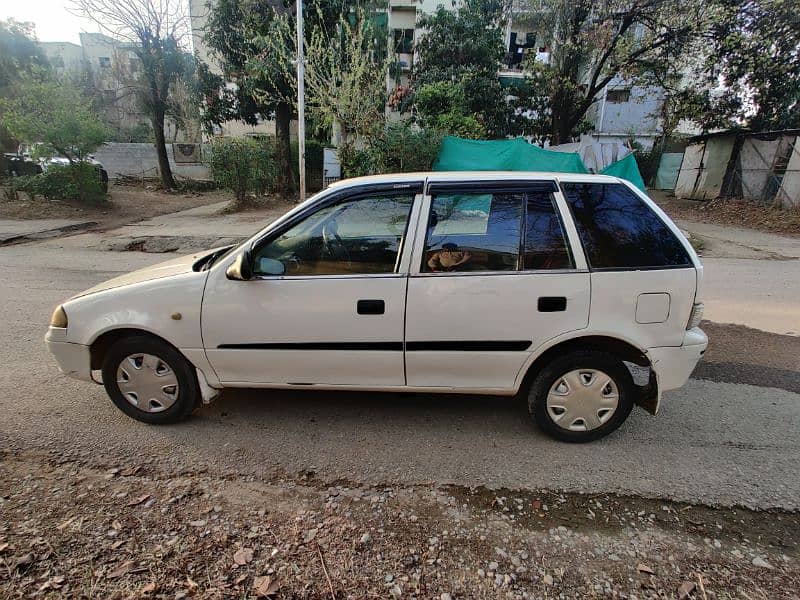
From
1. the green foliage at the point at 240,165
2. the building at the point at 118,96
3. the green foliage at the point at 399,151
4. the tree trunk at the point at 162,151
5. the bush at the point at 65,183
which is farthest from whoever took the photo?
the building at the point at 118,96

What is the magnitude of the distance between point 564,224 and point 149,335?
278 centimetres

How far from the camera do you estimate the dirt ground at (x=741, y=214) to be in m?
12.8

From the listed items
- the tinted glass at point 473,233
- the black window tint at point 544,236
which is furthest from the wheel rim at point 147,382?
the black window tint at point 544,236

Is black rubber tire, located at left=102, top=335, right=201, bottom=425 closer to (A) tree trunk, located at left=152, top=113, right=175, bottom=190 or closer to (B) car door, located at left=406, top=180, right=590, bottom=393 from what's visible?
(B) car door, located at left=406, top=180, right=590, bottom=393

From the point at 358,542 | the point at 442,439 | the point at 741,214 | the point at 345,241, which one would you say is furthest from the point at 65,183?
the point at 741,214

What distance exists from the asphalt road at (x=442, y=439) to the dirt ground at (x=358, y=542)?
0.14 m

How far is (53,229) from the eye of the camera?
1170 cm

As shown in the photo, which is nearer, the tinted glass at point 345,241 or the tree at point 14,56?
the tinted glass at point 345,241

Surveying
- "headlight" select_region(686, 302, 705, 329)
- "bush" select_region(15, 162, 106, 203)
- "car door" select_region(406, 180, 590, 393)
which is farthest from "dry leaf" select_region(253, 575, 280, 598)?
"bush" select_region(15, 162, 106, 203)

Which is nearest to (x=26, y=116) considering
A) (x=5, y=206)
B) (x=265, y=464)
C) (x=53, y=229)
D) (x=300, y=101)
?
(x=5, y=206)

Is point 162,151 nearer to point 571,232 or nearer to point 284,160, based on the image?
point 284,160

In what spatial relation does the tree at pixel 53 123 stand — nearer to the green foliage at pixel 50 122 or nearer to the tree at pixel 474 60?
the green foliage at pixel 50 122

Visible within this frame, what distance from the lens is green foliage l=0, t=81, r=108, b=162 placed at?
1309 centimetres

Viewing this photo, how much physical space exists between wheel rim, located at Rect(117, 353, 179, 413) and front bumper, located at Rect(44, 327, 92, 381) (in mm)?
241
